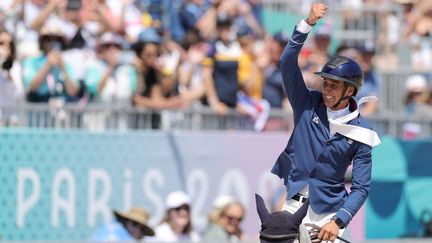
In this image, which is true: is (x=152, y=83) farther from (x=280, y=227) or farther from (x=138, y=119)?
(x=280, y=227)

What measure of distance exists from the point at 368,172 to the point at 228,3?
1005 centimetres

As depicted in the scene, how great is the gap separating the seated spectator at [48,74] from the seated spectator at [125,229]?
68.9 inches

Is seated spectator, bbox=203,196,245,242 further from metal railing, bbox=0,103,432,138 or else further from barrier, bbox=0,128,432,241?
metal railing, bbox=0,103,432,138

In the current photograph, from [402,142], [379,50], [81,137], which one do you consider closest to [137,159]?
[81,137]

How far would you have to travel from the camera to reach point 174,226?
14.6 metres

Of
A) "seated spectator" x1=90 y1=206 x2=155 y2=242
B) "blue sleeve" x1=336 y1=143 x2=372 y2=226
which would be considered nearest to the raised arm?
"blue sleeve" x1=336 y1=143 x2=372 y2=226

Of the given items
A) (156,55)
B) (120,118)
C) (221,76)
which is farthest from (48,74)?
(221,76)

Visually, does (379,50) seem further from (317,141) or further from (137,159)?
(317,141)

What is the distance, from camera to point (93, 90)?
1572cm

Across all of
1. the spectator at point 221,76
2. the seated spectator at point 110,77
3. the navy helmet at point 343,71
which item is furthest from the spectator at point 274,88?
the navy helmet at point 343,71

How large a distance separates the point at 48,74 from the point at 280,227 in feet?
24.0

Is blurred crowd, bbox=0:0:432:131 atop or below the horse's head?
atop

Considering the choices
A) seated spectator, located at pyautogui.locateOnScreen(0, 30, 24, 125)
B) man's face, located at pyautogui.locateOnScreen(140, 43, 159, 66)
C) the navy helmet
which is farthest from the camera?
man's face, located at pyautogui.locateOnScreen(140, 43, 159, 66)

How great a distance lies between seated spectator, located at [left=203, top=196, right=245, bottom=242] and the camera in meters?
14.7
